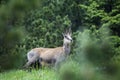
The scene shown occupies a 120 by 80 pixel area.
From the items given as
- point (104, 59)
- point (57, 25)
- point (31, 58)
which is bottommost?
point (31, 58)

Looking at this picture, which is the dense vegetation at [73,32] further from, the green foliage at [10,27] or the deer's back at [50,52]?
the deer's back at [50,52]

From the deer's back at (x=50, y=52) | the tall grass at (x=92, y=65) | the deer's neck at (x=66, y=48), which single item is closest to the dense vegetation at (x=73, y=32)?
the tall grass at (x=92, y=65)

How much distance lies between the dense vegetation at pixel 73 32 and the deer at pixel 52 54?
42 centimetres

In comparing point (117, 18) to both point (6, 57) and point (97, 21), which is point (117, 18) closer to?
point (97, 21)

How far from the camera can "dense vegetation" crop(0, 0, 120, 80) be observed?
2.69m

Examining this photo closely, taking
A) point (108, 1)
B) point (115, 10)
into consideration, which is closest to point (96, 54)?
point (115, 10)

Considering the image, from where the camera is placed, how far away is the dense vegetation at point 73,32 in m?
2.69

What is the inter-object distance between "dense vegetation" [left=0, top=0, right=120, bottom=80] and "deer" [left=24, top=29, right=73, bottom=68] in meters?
0.42

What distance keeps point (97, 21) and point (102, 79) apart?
1285 centimetres

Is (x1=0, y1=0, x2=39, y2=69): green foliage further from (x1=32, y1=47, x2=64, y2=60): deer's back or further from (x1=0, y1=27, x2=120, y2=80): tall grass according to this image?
(x1=32, y1=47, x2=64, y2=60): deer's back

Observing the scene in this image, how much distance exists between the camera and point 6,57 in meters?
4.92

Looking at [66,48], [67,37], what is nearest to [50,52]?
[66,48]

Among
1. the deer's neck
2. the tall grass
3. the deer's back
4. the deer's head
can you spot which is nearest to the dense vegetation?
the tall grass

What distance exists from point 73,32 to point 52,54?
2.69 m
